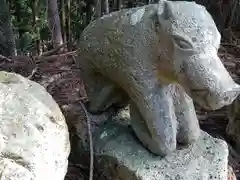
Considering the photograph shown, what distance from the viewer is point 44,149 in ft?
2.05

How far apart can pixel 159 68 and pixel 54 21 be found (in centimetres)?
70

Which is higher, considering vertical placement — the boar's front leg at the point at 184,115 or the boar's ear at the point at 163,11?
the boar's ear at the point at 163,11

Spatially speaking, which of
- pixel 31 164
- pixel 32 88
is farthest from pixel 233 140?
pixel 31 164

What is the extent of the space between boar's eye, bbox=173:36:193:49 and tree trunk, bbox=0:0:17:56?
29.4 inches

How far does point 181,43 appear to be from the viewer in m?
0.81

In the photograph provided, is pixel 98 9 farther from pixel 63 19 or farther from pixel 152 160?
pixel 152 160

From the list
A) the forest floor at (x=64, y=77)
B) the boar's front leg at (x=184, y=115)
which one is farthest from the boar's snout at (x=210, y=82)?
the forest floor at (x=64, y=77)

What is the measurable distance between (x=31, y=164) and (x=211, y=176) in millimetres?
426

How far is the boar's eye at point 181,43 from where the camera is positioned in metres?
0.80

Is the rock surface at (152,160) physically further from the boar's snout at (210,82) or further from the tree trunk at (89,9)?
the tree trunk at (89,9)

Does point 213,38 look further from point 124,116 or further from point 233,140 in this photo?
point 233,140

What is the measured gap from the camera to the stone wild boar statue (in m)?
0.80

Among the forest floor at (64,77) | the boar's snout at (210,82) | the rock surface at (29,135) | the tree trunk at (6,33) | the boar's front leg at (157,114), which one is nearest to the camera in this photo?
the rock surface at (29,135)

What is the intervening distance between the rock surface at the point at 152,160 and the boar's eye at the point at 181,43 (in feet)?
0.78
